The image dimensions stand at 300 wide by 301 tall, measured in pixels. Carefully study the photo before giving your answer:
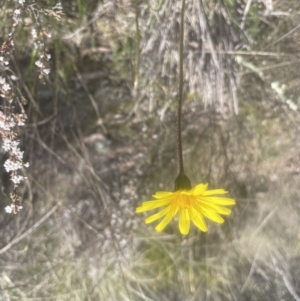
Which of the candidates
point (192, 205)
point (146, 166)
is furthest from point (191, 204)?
point (146, 166)

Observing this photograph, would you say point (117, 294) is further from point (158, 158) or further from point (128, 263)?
point (158, 158)

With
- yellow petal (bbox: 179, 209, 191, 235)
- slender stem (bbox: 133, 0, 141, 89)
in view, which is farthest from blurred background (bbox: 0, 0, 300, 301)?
yellow petal (bbox: 179, 209, 191, 235)

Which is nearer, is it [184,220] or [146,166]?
[184,220]

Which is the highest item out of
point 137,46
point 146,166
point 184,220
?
point 137,46

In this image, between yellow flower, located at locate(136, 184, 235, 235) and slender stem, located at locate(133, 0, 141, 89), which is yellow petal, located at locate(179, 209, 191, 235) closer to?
yellow flower, located at locate(136, 184, 235, 235)

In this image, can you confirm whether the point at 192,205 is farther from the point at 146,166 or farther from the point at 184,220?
the point at 146,166

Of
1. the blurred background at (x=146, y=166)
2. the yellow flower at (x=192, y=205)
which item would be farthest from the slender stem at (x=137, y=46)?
the yellow flower at (x=192, y=205)

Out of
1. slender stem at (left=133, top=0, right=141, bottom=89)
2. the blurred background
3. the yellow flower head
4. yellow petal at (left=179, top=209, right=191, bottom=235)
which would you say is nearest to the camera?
the yellow flower head

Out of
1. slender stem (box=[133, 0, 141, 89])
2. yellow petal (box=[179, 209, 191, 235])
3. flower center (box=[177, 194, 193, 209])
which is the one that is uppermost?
slender stem (box=[133, 0, 141, 89])

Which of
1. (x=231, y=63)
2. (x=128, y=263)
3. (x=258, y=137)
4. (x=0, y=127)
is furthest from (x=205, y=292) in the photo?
(x=0, y=127)
